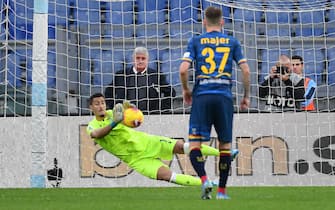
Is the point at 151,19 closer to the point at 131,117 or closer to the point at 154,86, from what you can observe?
the point at 154,86

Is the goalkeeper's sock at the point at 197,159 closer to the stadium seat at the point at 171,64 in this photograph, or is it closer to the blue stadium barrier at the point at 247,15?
the stadium seat at the point at 171,64

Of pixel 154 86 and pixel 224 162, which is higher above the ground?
pixel 154 86

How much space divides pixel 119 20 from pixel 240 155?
322 centimetres

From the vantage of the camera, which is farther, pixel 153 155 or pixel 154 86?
pixel 154 86

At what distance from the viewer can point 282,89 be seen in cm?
1128

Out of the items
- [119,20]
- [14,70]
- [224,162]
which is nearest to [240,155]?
[119,20]

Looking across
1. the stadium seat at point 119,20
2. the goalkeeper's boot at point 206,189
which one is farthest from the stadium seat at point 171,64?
the goalkeeper's boot at point 206,189

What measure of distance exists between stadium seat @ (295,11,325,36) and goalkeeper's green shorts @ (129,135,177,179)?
4.18 meters

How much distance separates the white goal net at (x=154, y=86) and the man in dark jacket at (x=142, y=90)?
31 mm

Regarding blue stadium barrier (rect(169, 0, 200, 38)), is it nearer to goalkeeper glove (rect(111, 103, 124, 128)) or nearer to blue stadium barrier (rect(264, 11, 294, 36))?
blue stadium barrier (rect(264, 11, 294, 36))

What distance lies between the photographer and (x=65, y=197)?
25.0ft

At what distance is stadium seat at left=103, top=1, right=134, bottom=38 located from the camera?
12.1 m

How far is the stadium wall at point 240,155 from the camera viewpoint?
10.7m

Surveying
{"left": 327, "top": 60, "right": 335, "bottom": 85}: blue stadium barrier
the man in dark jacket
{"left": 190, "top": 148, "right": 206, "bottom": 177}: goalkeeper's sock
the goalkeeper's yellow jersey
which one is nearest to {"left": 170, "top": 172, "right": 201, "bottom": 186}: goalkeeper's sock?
the goalkeeper's yellow jersey
